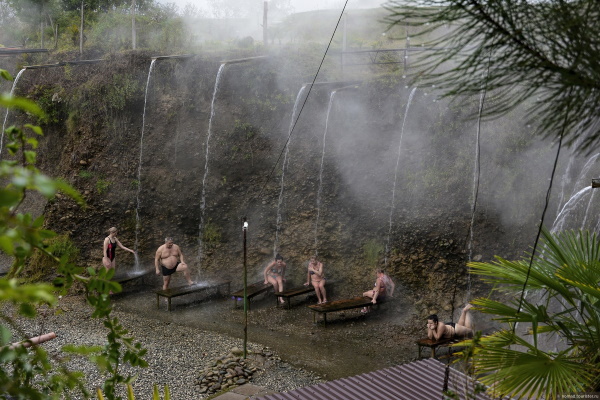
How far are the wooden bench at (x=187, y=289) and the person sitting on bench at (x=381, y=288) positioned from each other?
10.9 ft

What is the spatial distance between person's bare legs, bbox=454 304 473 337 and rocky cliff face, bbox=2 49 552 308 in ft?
5.26

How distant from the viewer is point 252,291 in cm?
1145

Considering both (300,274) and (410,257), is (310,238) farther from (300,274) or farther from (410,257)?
(410,257)

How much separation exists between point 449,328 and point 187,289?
552 centimetres

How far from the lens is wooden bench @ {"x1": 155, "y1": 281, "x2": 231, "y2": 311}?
11.4m

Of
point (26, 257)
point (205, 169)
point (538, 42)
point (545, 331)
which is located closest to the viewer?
point (26, 257)

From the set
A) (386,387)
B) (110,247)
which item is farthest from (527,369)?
(110,247)

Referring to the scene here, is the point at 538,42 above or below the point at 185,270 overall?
above

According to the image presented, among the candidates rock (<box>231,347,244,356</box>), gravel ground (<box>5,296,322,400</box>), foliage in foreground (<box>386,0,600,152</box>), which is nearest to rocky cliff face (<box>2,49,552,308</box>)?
gravel ground (<box>5,296,322,400</box>)

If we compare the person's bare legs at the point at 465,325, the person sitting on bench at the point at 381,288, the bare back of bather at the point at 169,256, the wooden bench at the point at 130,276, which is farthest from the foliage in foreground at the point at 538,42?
the wooden bench at the point at 130,276

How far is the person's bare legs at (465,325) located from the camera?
873cm

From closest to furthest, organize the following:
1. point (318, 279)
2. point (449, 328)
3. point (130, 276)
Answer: point (449, 328) < point (318, 279) < point (130, 276)

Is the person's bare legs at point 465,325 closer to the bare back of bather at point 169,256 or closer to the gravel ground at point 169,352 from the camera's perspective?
the gravel ground at point 169,352

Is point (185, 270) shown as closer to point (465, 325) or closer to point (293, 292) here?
point (293, 292)
